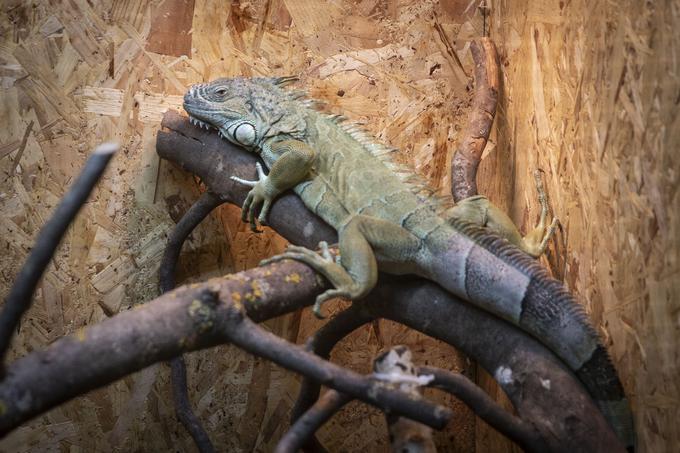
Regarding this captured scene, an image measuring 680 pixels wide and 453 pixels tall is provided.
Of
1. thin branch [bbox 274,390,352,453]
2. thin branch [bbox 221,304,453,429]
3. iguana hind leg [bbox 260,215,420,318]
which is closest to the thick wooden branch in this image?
iguana hind leg [bbox 260,215,420,318]

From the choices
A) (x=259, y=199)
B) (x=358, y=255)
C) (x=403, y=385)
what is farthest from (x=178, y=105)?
(x=403, y=385)

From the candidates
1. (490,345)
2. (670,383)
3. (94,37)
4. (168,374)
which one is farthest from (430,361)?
(94,37)

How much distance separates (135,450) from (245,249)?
143 centimetres

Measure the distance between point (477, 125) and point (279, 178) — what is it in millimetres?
1330

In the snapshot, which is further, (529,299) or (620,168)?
(529,299)

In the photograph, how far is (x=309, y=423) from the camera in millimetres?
2414

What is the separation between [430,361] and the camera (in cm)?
434

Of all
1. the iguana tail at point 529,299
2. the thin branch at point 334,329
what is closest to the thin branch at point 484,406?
the iguana tail at point 529,299

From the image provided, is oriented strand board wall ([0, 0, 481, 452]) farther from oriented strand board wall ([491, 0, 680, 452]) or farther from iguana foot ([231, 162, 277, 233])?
oriented strand board wall ([491, 0, 680, 452])

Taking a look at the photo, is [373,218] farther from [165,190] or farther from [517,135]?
[165,190]

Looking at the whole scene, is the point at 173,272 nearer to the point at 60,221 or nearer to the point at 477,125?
the point at 477,125

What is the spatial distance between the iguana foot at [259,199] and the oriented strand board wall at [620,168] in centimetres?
154

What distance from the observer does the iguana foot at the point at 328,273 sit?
3071 mm

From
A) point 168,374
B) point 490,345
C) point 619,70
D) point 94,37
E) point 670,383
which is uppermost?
point 619,70
